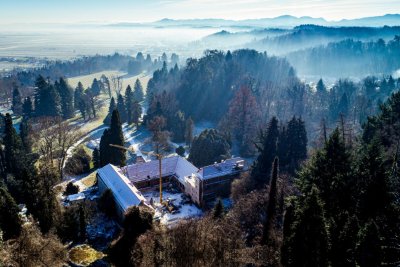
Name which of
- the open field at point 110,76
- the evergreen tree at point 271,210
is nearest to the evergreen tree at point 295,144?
the evergreen tree at point 271,210

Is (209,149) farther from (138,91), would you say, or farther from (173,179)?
(138,91)

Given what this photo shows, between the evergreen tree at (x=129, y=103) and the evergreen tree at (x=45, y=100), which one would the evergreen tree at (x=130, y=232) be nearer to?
the evergreen tree at (x=129, y=103)

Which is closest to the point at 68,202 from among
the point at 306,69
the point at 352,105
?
the point at 352,105

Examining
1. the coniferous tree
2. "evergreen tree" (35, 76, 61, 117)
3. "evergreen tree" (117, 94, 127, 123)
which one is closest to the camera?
the coniferous tree

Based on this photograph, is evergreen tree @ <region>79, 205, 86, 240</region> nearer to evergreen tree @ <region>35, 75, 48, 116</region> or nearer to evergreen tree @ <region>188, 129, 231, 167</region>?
evergreen tree @ <region>188, 129, 231, 167</region>

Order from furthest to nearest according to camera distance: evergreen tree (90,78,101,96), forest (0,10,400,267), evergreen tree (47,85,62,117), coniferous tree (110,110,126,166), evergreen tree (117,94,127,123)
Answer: evergreen tree (90,78,101,96)
evergreen tree (117,94,127,123)
evergreen tree (47,85,62,117)
coniferous tree (110,110,126,166)
forest (0,10,400,267)

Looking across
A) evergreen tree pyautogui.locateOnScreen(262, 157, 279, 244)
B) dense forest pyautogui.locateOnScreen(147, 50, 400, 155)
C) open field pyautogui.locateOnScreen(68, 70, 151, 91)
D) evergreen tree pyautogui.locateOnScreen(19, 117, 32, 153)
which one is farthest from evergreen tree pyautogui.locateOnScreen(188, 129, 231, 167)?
open field pyautogui.locateOnScreen(68, 70, 151, 91)

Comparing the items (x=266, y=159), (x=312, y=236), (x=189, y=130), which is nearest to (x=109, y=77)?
(x=189, y=130)

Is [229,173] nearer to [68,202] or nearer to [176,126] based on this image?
[68,202]
